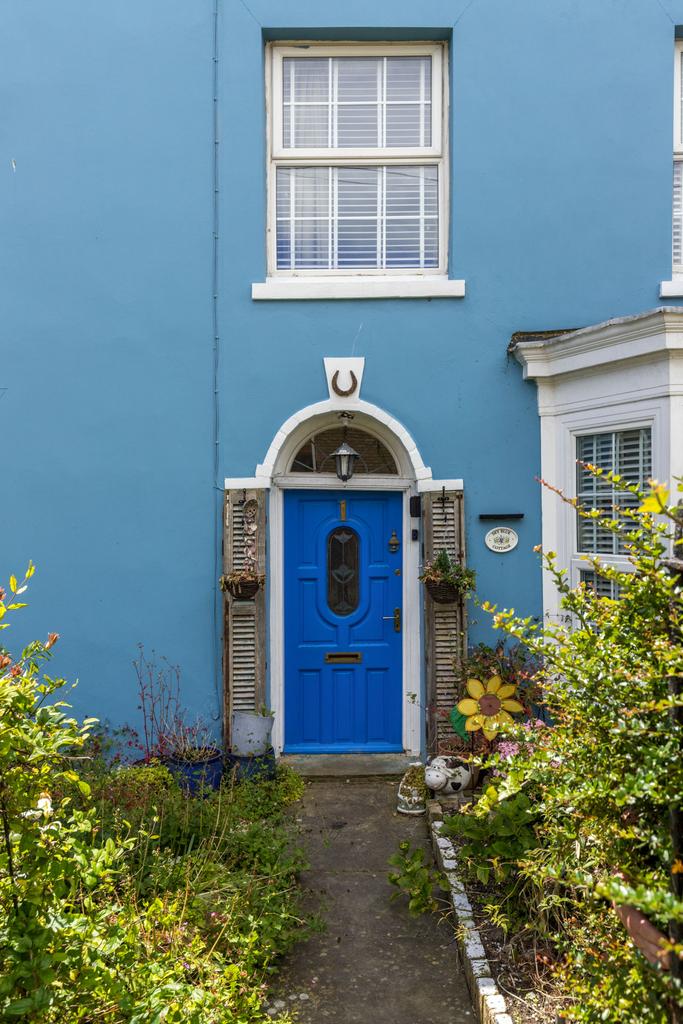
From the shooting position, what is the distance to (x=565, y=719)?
265 cm

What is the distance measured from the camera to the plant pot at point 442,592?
5886 millimetres

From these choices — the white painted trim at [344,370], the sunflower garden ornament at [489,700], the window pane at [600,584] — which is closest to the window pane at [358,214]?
the white painted trim at [344,370]

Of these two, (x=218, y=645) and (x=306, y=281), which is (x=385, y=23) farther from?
(x=218, y=645)

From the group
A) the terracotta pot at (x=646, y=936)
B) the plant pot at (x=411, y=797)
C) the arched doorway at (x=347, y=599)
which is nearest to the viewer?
the terracotta pot at (x=646, y=936)

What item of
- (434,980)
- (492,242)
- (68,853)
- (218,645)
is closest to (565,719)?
(68,853)

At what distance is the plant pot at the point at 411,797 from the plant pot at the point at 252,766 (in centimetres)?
91

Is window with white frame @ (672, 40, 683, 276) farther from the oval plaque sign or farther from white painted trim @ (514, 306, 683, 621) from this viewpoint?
the oval plaque sign

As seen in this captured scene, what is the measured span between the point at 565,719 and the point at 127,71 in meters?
5.62

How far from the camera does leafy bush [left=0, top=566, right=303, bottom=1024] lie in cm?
241

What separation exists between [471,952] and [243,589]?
2920 mm

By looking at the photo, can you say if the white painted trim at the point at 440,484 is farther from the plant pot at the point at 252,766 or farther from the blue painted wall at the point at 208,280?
the plant pot at the point at 252,766

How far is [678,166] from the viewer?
249 inches

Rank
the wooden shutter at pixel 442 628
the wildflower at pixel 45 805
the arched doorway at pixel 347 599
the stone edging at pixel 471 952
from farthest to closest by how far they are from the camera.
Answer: the arched doorway at pixel 347 599 < the wooden shutter at pixel 442 628 < the stone edging at pixel 471 952 < the wildflower at pixel 45 805

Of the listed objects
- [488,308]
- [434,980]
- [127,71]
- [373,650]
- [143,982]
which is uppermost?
[127,71]
